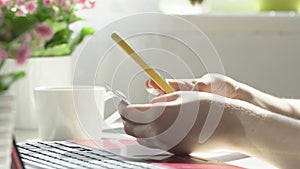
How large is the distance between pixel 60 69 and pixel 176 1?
42 centimetres

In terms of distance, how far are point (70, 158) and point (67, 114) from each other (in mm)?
211

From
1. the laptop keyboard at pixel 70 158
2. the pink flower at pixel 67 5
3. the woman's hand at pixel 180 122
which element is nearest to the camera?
the laptop keyboard at pixel 70 158

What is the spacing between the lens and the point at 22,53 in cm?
46

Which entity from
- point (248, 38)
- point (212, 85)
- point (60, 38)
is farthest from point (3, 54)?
point (248, 38)

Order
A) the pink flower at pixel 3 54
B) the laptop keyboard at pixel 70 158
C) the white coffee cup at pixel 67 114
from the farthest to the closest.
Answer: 1. the white coffee cup at pixel 67 114
2. the laptop keyboard at pixel 70 158
3. the pink flower at pixel 3 54

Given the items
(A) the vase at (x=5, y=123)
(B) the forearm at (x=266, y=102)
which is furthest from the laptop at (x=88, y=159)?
(B) the forearm at (x=266, y=102)

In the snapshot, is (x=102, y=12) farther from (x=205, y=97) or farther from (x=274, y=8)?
(x=205, y=97)

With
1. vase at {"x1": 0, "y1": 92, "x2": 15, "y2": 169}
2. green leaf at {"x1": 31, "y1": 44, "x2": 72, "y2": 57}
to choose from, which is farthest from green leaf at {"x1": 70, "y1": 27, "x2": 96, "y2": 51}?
vase at {"x1": 0, "y1": 92, "x2": 15, "y2": 169}

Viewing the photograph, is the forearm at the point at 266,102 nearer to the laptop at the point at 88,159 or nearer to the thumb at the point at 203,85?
the thumb at the point at 203,85

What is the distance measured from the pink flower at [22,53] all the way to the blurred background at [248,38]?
1025 mm

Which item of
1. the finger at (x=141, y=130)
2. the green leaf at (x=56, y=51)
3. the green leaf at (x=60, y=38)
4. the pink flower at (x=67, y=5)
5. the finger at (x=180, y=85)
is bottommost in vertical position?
the finger at (x=141, y=130)

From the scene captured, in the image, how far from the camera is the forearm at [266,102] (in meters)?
1.03

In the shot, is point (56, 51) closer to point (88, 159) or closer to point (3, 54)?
point (88, 159)

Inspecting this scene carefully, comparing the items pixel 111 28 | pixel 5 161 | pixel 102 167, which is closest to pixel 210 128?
pixel 102 167
